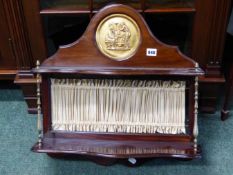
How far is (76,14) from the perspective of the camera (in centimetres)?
108

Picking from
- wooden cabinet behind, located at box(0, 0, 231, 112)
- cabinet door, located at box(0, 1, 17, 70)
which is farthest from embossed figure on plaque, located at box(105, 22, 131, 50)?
cabinet door, located at box(0, 1, 17, 70)

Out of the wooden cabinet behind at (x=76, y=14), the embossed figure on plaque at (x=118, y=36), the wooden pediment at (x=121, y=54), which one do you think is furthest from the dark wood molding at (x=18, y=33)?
the embossed figure on plaque at (x=118, y=36)

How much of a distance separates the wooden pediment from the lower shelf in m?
0.21

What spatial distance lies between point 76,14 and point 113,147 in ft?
1.48

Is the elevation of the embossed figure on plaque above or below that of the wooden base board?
above

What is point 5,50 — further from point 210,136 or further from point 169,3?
point 210,136

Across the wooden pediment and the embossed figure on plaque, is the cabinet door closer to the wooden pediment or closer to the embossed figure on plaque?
the wooden pediment

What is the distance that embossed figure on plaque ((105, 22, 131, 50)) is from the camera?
3.01 feet

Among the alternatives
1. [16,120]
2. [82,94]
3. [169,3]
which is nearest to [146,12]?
[169,3]

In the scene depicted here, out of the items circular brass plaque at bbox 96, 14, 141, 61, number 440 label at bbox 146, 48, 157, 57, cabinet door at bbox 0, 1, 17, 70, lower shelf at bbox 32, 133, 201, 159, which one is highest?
circular brass plaque at bbox 96, 14, 141, 61

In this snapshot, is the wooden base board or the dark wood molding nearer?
the wooden base board

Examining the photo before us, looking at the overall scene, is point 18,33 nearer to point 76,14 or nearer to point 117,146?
point 76,14

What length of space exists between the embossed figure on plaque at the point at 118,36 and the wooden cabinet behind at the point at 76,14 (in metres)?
0.16

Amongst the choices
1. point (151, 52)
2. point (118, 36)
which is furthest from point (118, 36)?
point (151, 52)
